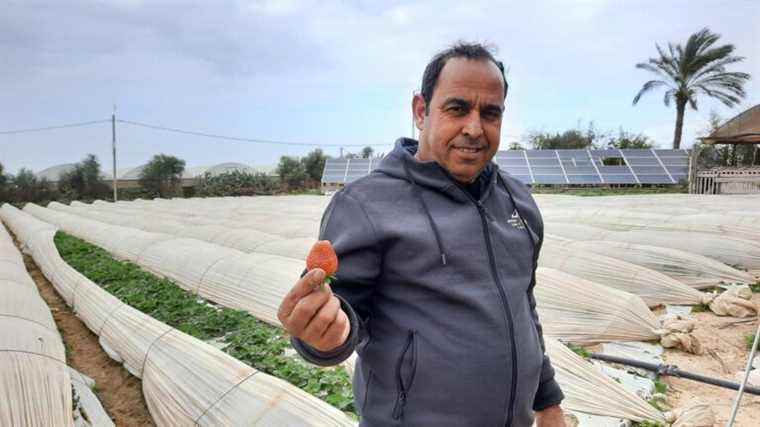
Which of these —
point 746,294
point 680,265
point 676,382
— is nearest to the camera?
point 676,382

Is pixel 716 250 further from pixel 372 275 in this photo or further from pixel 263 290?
pixel 372 275

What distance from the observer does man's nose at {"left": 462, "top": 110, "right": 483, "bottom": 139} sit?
1.28m

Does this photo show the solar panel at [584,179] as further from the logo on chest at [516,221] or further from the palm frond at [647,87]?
the logo on chest at [516,221]

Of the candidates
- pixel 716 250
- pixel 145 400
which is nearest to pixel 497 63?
pixel 145 400

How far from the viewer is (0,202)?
2542cm

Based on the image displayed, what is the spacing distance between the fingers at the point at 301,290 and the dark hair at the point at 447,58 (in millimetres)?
680

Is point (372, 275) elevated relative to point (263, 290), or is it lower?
elevated

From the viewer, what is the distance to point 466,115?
51.1 inches

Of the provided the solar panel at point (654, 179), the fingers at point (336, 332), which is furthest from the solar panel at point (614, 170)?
the fingers at point (336, 332)

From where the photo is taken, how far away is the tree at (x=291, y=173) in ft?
110

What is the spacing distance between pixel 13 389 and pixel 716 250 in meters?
8.35

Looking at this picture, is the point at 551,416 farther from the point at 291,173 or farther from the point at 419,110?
the point at 291,173

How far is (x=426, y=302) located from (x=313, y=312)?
400mm

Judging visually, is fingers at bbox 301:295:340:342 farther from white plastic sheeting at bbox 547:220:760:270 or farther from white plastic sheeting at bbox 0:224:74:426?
white plastic sheeting at bbox 547:220:760:270
